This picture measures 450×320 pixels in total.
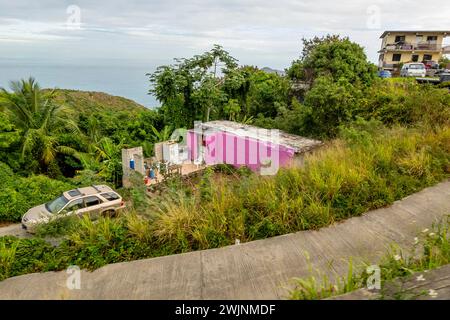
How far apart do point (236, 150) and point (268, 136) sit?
4.84 feet

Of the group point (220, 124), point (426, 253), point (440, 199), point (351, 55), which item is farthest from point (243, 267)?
point (351, 55)

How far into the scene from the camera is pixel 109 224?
3.70 metres

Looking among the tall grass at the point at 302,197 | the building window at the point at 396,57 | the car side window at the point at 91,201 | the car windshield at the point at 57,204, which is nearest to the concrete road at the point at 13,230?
the car windshield at the point at 57,204

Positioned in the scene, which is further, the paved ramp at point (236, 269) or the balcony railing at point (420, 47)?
the balcony railing at point (420, 47)

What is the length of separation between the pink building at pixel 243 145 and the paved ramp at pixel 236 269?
5892mm

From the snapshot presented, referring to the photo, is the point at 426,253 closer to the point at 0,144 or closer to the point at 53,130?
the point at 0,144

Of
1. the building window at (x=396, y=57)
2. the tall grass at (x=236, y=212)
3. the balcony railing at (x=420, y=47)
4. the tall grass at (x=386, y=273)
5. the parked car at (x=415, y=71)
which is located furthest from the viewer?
the building window at (x=396, y=57)

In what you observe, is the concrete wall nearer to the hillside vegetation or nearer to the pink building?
the hillside vegetation

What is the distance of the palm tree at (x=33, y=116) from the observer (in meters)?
14.2

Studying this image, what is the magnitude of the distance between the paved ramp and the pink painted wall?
632cm

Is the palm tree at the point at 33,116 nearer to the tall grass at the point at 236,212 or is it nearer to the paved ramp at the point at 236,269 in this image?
the tall grass at the point at 236,212

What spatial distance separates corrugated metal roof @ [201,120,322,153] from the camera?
10.9 metres

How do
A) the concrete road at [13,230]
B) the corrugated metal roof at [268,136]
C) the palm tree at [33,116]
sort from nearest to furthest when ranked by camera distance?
the concrete road at [13,230] → the corrugated metal roof at [268,136] → the palm tree at [33,116]

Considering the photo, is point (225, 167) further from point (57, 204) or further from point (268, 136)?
point (57, 204)
